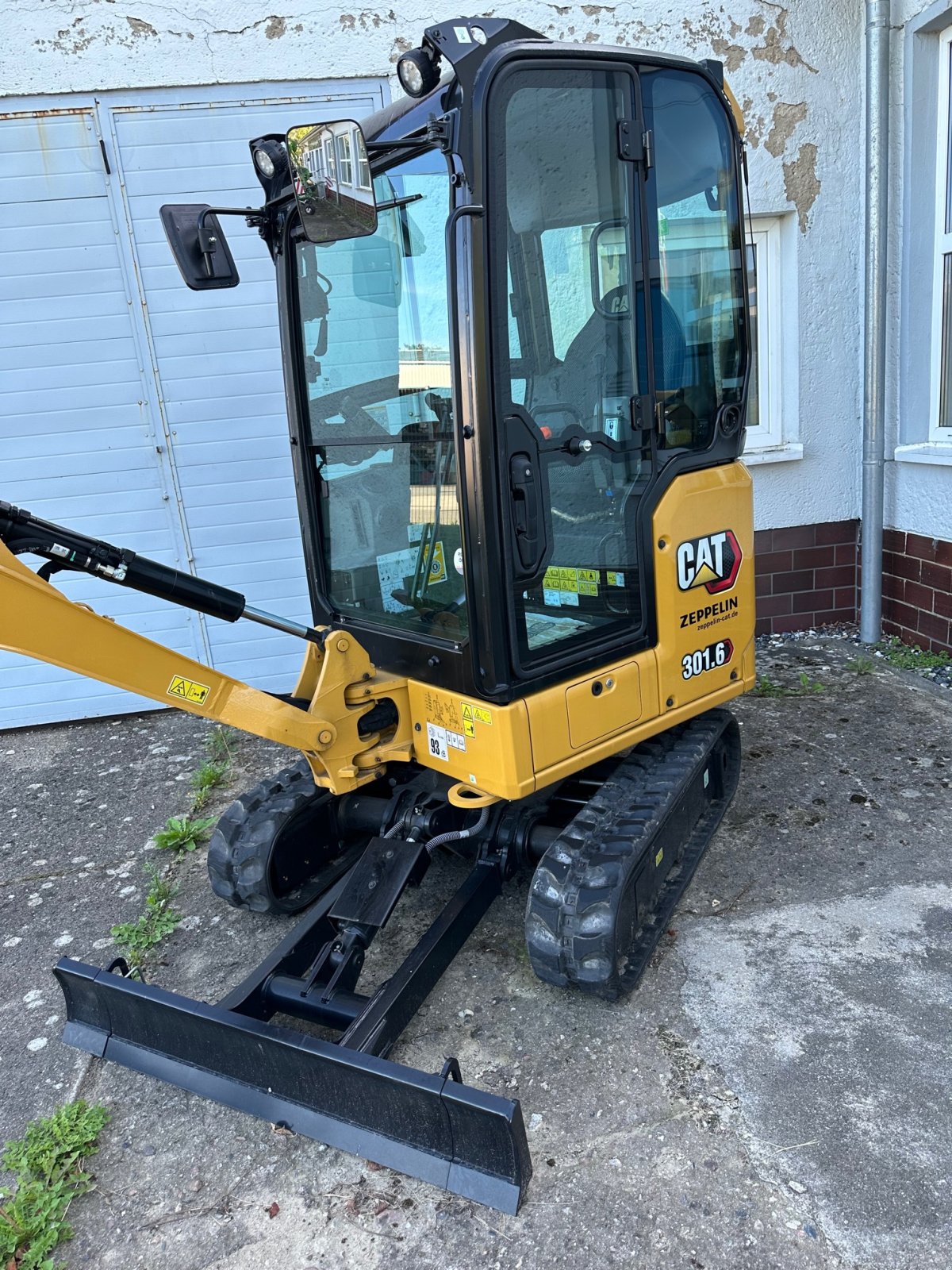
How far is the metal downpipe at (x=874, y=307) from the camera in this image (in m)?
5.10

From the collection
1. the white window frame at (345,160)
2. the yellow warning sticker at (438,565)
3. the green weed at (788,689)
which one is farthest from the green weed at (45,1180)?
the green weed at (788,689)

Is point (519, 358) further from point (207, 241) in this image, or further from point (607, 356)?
point (207, 241)

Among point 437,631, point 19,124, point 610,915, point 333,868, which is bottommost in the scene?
point 333,868

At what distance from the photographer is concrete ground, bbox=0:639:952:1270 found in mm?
2043

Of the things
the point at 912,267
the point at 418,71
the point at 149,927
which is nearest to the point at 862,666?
the point at 912,267

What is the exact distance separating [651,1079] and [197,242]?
2.62 m

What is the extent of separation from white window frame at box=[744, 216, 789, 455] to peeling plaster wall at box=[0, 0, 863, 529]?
121mm

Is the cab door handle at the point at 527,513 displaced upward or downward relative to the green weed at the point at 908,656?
upward

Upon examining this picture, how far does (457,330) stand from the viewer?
2.30 meters

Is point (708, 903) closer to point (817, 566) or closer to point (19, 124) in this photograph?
point (817, 566)

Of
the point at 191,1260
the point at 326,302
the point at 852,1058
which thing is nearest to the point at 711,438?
the point at 326,302

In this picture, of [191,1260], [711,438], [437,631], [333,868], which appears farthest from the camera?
[333,868]

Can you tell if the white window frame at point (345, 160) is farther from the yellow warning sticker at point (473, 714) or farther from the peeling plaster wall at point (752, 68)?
the peeling plaster wall at point (752, 68)

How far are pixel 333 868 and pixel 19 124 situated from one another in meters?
4.51
